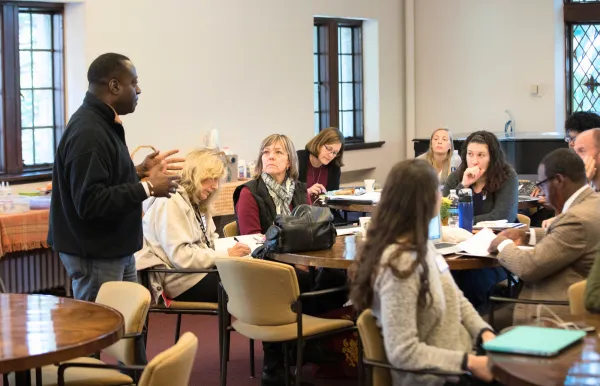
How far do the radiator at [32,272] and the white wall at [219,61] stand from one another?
1529 millimetres

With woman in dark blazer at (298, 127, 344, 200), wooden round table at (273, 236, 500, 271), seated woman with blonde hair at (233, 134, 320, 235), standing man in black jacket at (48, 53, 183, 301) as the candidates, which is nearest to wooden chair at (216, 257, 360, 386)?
wooden round table at (273, 236, 500, 271)

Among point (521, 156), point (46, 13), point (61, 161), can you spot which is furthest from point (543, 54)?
point (61, 161)

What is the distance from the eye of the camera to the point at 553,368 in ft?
8.35

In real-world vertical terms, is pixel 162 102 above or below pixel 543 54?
below

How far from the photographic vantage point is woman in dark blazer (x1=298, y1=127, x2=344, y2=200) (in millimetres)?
7934

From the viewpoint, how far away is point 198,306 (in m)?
4.92

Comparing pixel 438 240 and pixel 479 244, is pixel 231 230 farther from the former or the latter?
pixel 479 244

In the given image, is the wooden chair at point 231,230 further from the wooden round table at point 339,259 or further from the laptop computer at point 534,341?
the laptop computer at point 534,341

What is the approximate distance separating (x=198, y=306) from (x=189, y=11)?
461 centimetres

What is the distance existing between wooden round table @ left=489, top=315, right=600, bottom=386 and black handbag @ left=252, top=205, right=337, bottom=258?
195cm

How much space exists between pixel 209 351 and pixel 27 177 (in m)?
2.61

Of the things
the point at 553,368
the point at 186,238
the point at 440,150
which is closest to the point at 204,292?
the point at 186,238

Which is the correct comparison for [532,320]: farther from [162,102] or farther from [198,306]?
[162,102]

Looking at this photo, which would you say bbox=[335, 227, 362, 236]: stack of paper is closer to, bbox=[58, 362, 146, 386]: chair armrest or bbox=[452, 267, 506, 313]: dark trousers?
bbox=[452, 267, 506, 313]: dark trousers
